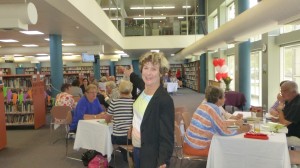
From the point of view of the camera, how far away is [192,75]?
68.3 feet

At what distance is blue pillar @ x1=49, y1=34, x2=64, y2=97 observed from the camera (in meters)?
8.94

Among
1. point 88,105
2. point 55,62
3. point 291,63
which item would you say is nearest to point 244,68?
point 291,63

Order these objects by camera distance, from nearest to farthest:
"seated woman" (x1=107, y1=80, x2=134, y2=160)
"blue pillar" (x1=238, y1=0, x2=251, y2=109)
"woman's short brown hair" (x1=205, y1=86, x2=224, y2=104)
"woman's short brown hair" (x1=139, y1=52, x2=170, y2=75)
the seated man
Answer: "woman's short brown hair" (x1=139, y1=52, x2=170, y2=75), "woman's short brown hair" (x1=205, y1=86, x2=224, y2=104), the seated man, "seated woman" (x1=107, y1=80, x2=134, y2=160), "blue pillar" (x1=238, y1=0, x2=251, y2=109)

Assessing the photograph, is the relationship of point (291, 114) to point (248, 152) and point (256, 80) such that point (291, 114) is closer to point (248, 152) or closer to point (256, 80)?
point (248, 152)

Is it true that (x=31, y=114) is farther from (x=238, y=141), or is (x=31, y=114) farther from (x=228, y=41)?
(x=238, y=141)

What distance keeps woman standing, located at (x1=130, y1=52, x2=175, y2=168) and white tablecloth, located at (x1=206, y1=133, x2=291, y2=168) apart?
1528 mm

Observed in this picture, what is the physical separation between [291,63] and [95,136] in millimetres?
5914

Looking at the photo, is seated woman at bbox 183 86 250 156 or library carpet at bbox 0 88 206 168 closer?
seated woman at bbox 183 86 250 156

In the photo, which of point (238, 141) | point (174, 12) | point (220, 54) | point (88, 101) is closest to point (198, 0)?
point (174, 12)

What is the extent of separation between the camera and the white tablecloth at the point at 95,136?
4.20m

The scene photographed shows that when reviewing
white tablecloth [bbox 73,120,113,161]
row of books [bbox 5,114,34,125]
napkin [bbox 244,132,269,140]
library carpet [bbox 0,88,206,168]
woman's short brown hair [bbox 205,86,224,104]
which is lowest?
library carpet [bbox 0,88,206,168]

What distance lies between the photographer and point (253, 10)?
5059 mm

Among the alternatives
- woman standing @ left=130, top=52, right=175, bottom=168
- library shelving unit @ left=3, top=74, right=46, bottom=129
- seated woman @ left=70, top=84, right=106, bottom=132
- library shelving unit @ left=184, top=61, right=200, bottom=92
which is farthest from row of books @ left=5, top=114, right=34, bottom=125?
library shelving unit @ left=184, top=61, right=200, bottom=92

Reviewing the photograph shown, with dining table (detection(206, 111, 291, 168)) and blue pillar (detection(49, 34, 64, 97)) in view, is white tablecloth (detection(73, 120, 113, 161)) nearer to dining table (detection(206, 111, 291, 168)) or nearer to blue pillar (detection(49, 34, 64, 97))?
dining table (detection(206, 111, 291, 168))
